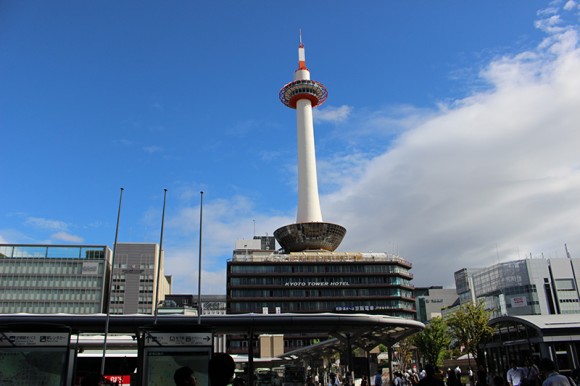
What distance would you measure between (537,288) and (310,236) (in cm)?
4884

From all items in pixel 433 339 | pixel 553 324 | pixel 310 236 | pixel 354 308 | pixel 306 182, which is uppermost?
pixel 306 182

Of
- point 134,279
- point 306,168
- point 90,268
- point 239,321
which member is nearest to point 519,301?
point 306,168

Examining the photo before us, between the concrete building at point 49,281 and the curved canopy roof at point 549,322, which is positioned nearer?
the curved canopy roof at point 549,322

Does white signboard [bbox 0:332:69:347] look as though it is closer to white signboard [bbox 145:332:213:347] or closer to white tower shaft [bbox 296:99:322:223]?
white signboard [bbox 145:332:213:347]

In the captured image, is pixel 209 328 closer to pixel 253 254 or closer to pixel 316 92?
pixel 253 254

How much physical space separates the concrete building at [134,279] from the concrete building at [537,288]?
75.0 metres

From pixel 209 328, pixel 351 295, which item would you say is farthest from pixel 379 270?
pixel 209 328

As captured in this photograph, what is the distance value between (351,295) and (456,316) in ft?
170

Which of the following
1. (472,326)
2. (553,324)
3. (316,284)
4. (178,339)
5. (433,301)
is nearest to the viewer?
(178,339)

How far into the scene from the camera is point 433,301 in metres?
156

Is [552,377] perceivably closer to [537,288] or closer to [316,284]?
[316,284]

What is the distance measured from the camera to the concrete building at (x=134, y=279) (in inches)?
4464

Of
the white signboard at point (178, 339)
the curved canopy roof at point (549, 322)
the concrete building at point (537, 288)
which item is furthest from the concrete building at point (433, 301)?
the white signboard at point (178, 339)

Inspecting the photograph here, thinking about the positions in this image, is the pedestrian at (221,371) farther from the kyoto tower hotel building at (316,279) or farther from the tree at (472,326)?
the kyoto tower hotel building at (316,279)
